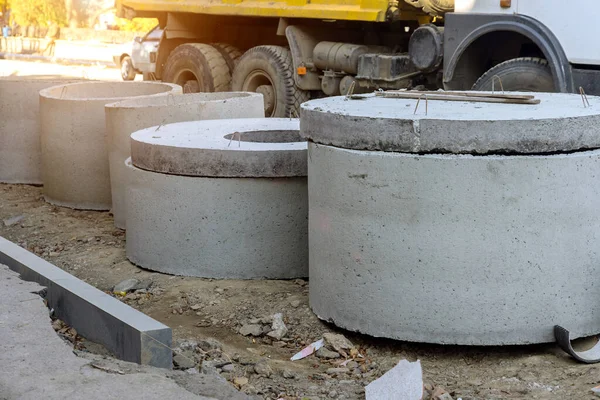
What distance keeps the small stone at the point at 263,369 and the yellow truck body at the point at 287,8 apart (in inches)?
261

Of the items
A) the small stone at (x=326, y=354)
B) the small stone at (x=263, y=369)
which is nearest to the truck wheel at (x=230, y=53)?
the small stone at (x=326, y=354)

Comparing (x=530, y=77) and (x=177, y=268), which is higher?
(x=530, y=77)

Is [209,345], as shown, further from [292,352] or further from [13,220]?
[13,220]

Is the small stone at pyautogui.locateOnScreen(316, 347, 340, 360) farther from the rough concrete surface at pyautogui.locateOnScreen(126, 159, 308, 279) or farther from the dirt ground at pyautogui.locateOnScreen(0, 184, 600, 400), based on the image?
the rough concrete surface at pyautogui.locateOnScreen(126, 159, 308, 279)

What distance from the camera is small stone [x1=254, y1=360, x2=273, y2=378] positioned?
458cm

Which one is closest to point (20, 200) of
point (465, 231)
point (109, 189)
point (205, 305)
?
point (109, 189)

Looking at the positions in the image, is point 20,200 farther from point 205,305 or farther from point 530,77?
point 530,77

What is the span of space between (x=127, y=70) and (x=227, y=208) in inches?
607

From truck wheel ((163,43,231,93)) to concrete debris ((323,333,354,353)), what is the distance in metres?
8.69

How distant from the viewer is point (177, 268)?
6250 mm

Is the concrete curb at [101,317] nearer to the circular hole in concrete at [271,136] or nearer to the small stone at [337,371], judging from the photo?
the small stone at [337,371]

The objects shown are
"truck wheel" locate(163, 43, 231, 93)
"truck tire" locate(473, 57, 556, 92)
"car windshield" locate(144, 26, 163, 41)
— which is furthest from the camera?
"car windshield" locate(144, 26, 163, 41)

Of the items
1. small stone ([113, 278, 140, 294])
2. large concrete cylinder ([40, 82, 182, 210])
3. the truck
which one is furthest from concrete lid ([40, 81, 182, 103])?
small stone ([113, 278, 140, 294])

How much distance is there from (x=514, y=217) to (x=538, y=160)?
0.29 metres
